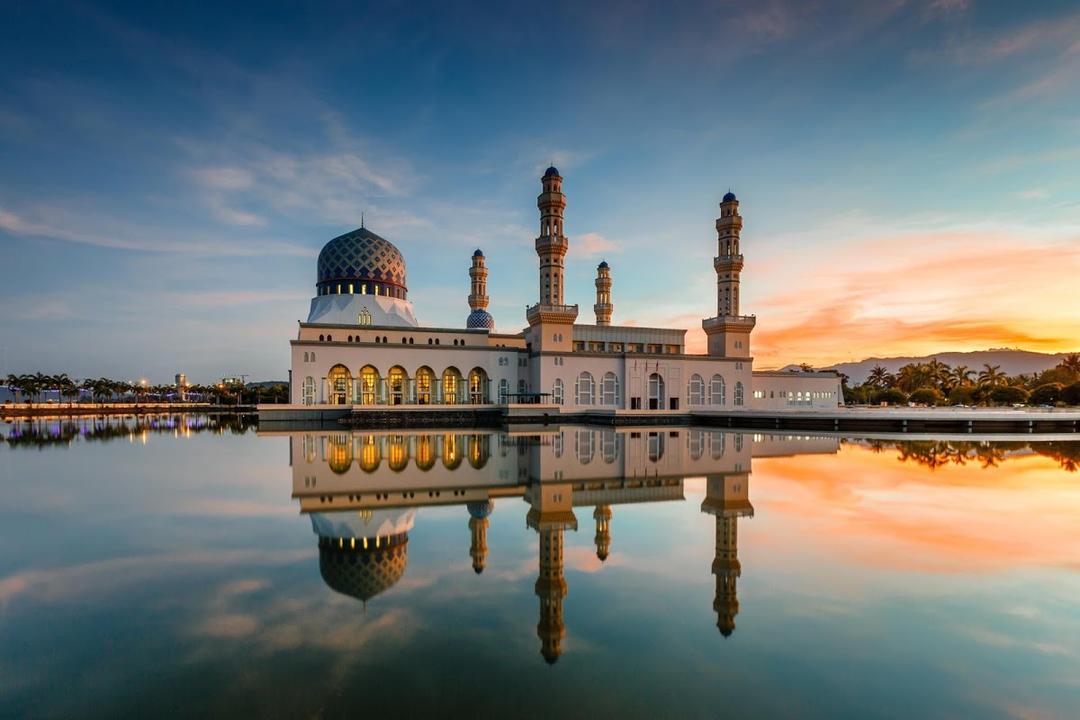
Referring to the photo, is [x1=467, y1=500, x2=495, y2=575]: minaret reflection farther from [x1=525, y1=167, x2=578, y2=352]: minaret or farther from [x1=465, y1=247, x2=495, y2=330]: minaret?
Answer: [x1=465, y1=247, x2=495, y2=330]: minaret

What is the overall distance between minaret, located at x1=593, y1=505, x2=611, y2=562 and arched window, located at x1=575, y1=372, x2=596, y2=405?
32.2 meters

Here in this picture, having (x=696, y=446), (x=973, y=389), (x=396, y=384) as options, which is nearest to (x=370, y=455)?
(x=696, y=446)

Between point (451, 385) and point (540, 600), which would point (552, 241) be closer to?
point (451, 385)

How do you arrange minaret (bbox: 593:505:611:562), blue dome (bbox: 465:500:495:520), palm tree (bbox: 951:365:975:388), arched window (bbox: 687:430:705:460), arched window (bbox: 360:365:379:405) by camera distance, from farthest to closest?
1. palm tree (bbox: 951:365:975:388)
2. arched window (bbox: 360:365:379:405)
3. arched window (bbox: 687:430:705:460)
4. blue dome (bbox: 465:500:495:520)
5. minaret (bbox: 593:505:611:562)

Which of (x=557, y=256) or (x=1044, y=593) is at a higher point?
(x=557, y=256)

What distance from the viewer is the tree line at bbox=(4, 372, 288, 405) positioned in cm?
6819

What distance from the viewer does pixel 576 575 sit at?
6.05 meters

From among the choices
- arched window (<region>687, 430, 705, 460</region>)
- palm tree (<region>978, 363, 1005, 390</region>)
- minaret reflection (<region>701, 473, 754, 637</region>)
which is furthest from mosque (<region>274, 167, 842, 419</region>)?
minaret reflection (<region>701, 473, 754, 637</region>)

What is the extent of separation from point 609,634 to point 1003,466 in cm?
1649

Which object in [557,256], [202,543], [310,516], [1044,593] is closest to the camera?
[1044,593]

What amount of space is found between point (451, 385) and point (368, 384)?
6037 millimetres

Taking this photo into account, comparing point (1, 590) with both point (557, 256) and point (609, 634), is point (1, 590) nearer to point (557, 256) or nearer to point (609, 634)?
point (609, 634)

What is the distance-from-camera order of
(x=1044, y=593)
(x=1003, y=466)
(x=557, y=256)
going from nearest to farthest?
(x=1044, y=593)
(x=1003, y=466)
(x=557, y=256)

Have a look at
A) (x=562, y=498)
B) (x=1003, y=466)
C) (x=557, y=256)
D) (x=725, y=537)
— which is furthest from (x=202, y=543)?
(x=557, y=256)
